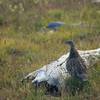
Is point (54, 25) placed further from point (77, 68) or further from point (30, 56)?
point (77, 68)

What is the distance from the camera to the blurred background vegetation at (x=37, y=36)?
23.3ft

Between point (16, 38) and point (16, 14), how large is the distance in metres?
2.02

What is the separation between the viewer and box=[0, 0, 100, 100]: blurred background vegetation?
23.3ft

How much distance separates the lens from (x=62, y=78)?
7.05 metres

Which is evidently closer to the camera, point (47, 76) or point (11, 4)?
point (47, 76)

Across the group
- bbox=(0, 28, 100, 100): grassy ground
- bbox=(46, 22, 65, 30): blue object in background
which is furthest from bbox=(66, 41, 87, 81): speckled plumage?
bbox=(46, 22, 65, 30): blue object in background

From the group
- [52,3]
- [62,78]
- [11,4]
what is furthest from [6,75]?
[52,3]

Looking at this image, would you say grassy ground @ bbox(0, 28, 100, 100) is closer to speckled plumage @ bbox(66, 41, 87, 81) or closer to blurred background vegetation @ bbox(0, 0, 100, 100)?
blurred background vegetation @ bbox(0, 0, 100, 100)

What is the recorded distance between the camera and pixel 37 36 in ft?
36.3

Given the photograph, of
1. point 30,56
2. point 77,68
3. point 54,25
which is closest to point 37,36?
point 54,25

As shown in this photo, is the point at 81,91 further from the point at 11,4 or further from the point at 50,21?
the point at 11,4

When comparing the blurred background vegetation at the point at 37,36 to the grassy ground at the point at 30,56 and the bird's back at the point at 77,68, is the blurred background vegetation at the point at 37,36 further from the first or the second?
the bird's back at the point at 77,68

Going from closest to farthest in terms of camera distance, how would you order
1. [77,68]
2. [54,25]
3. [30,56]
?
[77,68] < [30,56] < [54,25]

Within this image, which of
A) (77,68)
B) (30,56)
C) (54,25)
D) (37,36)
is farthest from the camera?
(54,25)
